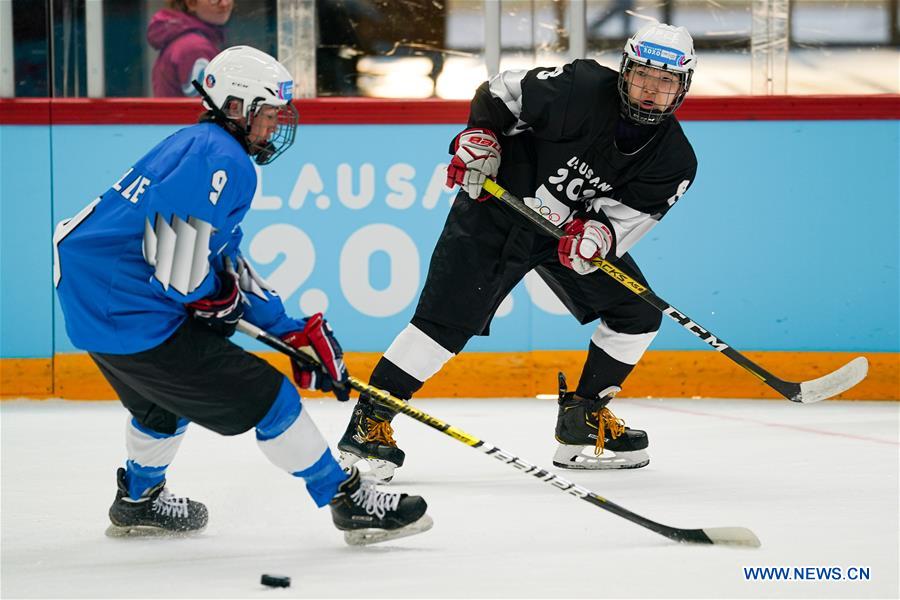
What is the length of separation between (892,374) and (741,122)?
3.49 feet

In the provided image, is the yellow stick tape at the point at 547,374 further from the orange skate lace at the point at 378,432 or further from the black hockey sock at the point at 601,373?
the orange skate lace at the point at 378,432

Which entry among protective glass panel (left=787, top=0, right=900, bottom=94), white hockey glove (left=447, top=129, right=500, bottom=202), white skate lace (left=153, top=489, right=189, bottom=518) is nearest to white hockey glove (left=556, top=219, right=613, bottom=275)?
white hockey glove (left=447, top=129, right=500, bottom=202)

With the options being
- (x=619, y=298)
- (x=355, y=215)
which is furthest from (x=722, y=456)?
(x=355, y=215)

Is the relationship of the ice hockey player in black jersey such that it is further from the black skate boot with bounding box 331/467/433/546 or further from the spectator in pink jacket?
the spectator in pink jacket

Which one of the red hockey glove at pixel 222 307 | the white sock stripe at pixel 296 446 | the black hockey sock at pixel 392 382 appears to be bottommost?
the black hockey sock at pixel 392 382

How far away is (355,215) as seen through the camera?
175 inches

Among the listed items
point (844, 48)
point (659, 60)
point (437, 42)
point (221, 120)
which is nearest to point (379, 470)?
point (221, 120)

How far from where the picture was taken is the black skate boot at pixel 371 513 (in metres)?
2.29

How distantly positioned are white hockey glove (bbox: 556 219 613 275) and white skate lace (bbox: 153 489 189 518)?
3.65 ft

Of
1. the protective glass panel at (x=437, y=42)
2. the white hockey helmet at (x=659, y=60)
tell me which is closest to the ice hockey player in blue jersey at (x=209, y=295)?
the white hockey helmet at (x=659, y=60)

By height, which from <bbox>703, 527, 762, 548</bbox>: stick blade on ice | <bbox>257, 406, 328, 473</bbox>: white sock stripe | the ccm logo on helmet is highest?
the ccm logo on helmet

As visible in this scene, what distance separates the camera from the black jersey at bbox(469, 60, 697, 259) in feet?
10.0

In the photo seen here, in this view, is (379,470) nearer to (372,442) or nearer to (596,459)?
(372,442)

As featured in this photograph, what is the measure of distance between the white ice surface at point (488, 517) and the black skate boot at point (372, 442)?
0.07 meters
